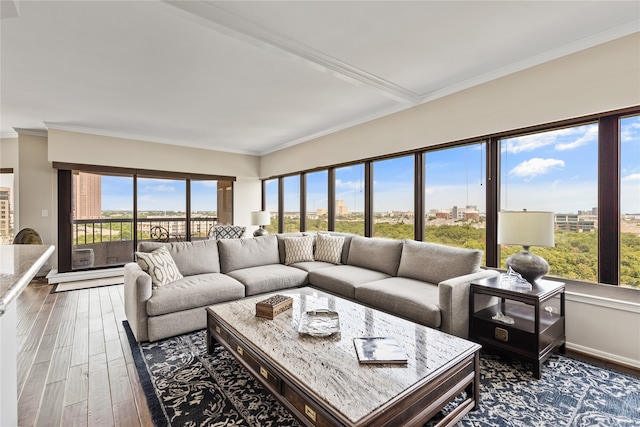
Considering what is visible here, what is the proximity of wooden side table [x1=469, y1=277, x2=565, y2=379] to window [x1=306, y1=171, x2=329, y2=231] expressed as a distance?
3.24 m

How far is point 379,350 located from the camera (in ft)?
5.46

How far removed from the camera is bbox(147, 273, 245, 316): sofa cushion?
2.74 m

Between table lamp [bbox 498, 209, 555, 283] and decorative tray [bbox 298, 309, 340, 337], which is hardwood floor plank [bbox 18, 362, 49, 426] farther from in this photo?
table lamp [bbox 498, 209, 555, 283]

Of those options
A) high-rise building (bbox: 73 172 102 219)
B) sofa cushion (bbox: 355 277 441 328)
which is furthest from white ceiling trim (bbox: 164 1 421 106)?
high-rise building (bbox: 73 172 102 219)

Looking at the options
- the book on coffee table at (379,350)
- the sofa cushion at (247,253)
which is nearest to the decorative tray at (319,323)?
the book on coffee table at (379,350)

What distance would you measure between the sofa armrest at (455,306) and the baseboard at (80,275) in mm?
5604

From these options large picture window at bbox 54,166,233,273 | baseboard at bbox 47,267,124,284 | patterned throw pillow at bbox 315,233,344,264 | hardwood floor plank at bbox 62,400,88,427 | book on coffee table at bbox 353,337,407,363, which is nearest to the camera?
book on coffee table at bbox 353,337,407,363

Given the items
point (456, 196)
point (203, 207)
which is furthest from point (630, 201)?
point (203, 207)

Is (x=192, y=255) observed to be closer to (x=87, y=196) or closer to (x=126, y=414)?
(x=126, y=414)

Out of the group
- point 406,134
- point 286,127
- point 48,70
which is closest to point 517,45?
point 406,134

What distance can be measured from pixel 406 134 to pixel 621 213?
7.50ft

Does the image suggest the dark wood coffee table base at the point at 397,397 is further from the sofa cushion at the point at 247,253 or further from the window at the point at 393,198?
the window at the point at 393,198

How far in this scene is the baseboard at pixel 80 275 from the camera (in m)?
4.96

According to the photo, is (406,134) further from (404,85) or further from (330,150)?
(330,150)
